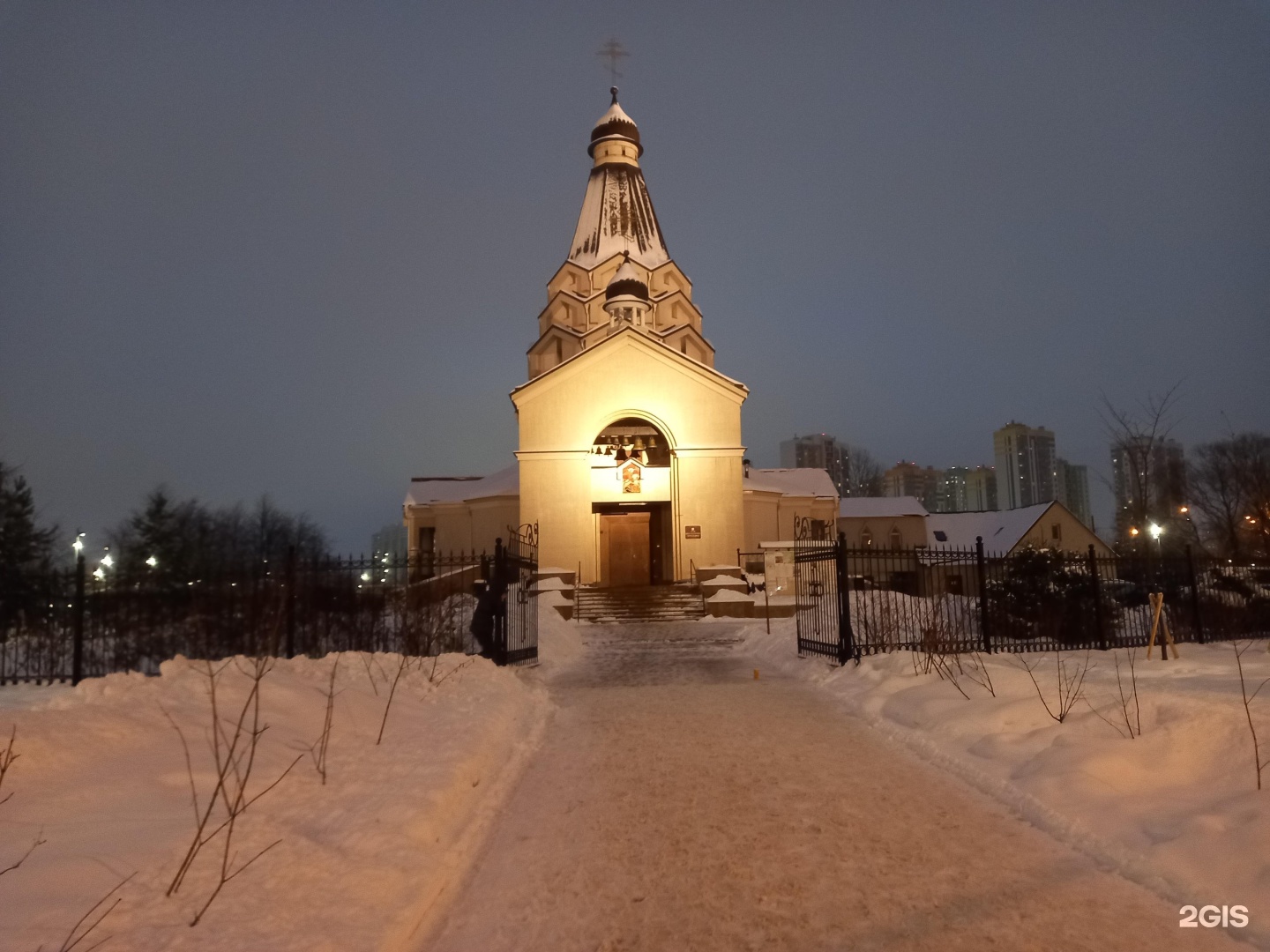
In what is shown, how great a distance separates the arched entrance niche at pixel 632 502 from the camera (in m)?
31.2

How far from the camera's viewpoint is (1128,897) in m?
4.38

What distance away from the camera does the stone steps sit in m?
24.9

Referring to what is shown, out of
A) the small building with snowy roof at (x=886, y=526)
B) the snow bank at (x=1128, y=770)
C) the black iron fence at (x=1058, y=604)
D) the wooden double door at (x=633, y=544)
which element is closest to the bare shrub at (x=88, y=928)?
the snow bank at (x=1128, y=770)

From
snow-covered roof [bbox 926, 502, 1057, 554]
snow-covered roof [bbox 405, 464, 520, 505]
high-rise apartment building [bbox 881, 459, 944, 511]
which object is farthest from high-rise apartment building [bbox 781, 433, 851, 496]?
snow-covered roof [bbox 405, 464, 520, 505]

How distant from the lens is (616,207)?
1774 inches

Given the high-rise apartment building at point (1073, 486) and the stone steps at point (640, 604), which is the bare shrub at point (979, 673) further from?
the high-rise apartment building at point (1073, 486)

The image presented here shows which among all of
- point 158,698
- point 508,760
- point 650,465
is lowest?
point 508,760

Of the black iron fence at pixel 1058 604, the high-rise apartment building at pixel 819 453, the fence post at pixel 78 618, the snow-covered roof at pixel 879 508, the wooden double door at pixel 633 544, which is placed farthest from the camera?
the high-rise apartment building at pixel 819 453

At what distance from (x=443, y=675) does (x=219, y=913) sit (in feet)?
23.7

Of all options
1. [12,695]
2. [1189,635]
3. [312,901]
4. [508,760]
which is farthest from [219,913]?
[1189,635]

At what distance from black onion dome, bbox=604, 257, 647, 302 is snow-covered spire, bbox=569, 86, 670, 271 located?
395 cm

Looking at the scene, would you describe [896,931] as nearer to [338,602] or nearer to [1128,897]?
[1128,897]

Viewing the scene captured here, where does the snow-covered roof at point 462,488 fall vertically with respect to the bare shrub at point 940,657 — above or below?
above

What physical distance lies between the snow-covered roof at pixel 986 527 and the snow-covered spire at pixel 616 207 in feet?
87.9
